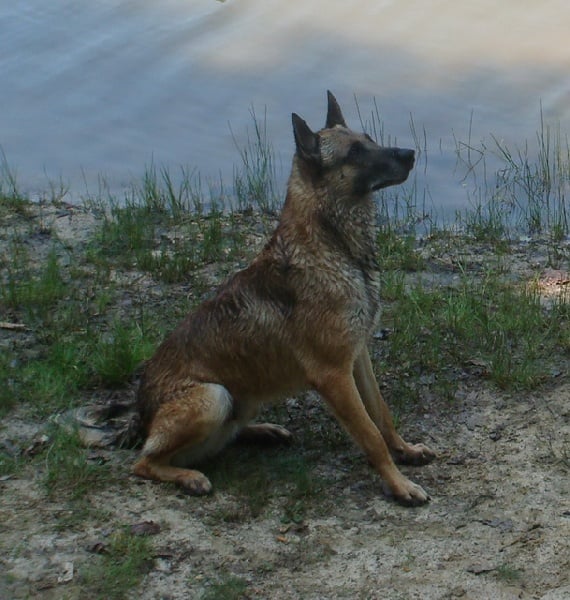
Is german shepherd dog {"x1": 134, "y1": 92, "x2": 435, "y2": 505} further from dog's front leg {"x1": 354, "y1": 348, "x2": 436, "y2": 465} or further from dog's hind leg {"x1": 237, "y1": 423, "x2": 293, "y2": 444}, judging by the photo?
dog's hind leg {"x1": 237, "y1": 423, "x2": 293, "y2": 444}

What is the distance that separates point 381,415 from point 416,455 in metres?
0.28

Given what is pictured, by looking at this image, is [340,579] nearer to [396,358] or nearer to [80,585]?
[80,585]

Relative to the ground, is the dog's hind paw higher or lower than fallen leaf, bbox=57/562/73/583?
higher

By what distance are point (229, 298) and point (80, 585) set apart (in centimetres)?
176

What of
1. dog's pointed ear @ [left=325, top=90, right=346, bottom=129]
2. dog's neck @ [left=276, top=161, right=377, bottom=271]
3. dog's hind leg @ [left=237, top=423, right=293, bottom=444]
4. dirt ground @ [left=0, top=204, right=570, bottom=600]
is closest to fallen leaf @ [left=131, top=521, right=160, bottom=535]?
dirt ground @ [left=0, top=204, right=570, bottom=600]

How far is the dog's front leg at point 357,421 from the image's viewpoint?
5543 millimetres

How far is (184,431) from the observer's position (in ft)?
18.4

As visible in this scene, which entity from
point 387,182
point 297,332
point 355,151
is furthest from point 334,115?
point 297,332

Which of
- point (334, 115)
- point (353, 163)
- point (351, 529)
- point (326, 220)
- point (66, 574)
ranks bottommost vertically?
point (351, 529)

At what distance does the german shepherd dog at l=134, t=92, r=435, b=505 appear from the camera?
5609 millimetres

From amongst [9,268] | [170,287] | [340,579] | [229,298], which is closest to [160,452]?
[229,298]

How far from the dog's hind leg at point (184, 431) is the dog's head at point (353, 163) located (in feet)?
4.08

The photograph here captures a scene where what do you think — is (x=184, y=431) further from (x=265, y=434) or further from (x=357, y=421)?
(x=357, y=421)

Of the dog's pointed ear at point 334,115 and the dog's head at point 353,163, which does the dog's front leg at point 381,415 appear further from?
the dog's pointed ear at point 334,115
